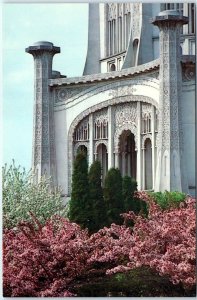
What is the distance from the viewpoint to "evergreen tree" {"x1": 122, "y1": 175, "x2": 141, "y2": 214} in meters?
7.23

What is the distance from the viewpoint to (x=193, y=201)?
627 centimetres

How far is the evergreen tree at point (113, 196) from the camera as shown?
7137mm

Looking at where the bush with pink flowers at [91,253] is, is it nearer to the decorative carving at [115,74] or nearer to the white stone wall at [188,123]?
the white stone wall at [188,123]

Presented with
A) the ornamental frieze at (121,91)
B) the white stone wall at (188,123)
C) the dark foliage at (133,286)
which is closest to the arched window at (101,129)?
the ornamental frieze at (121,91)

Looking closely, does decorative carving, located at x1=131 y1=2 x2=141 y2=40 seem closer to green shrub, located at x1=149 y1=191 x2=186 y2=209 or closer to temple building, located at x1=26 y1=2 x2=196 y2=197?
temple building, located at x1=26 y1=2 x2=196 y2=197

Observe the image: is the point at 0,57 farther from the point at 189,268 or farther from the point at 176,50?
the point at 176,50

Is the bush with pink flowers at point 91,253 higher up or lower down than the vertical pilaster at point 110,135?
lower down

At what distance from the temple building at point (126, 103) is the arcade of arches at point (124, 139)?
0.01 m

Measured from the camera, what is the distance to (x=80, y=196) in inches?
284

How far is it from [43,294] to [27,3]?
2044mm

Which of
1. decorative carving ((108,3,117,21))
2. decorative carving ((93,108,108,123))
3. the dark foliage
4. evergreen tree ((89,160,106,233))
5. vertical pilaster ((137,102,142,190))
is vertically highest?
→ decorative carving ((108,3,117,21))

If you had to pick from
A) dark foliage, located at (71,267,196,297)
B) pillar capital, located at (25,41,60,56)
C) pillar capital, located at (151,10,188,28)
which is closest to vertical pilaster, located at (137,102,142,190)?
pillar capital, located at (151,10,188,28)

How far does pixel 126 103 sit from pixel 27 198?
1837mm

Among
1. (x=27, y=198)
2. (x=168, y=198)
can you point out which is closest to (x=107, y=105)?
(x=168, y=198)
